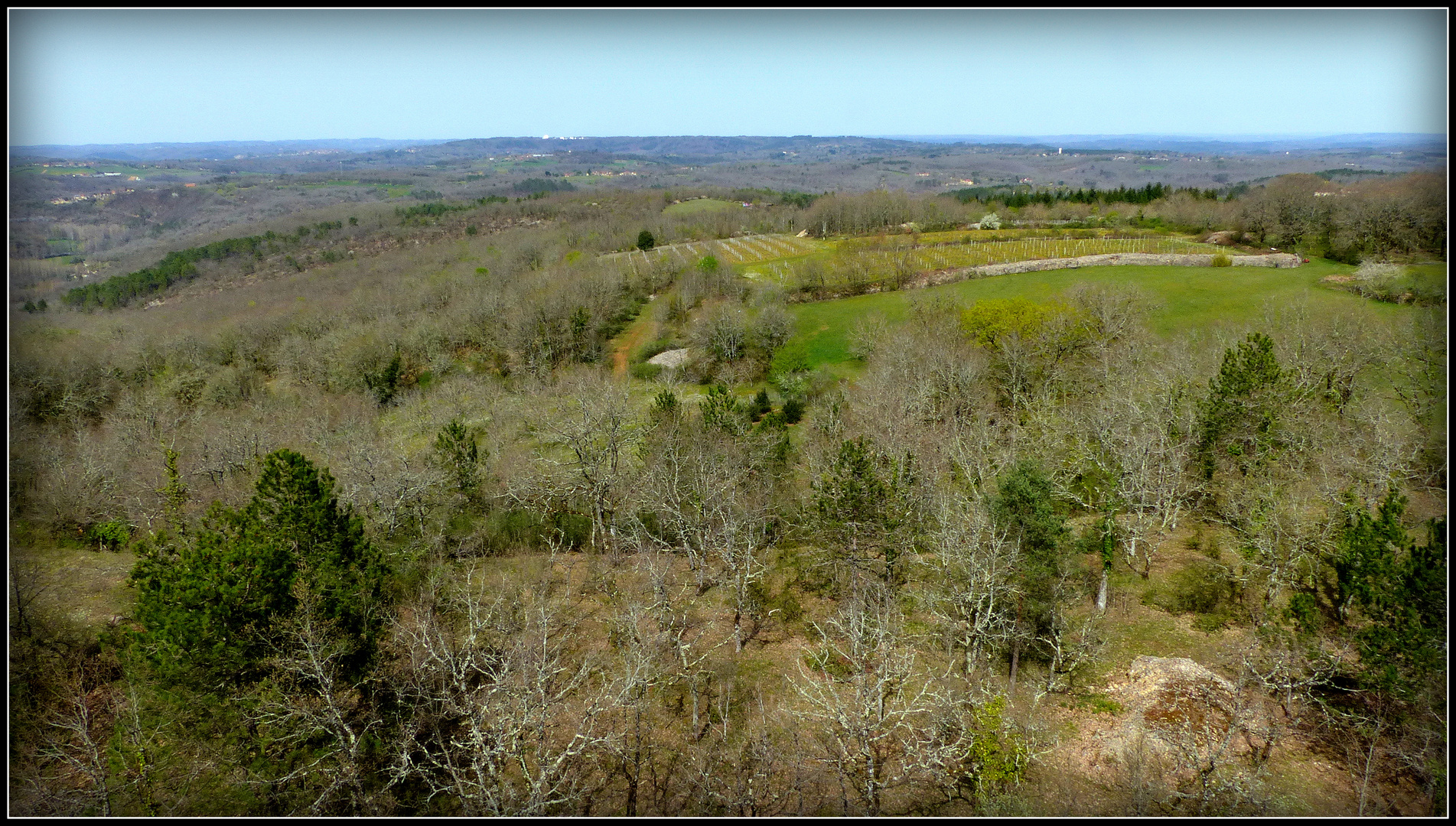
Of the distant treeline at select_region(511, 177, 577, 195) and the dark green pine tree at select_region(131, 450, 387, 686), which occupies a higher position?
the distant treeline at select_region(511, 177, 577, 195)

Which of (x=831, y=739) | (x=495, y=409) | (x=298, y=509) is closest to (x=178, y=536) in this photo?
(x=298, y=509)

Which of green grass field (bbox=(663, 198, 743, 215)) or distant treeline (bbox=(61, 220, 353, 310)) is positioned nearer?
distant treeline (bbox=(61, 220, 353, 310))

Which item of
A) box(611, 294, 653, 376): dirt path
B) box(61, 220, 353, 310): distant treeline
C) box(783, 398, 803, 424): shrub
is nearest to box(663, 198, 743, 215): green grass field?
box(611, 294, 653, 376): dirt path

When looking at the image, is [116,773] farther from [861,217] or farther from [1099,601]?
[861,217]

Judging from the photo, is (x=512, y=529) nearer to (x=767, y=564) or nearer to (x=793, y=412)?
(x=767, y=564)

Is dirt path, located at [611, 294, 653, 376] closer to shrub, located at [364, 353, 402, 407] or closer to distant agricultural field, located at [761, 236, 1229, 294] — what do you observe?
distant agricultural field, located at [761, 236, 1229, 294]

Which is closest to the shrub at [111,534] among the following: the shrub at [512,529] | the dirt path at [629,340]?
the shrub at [512,529]

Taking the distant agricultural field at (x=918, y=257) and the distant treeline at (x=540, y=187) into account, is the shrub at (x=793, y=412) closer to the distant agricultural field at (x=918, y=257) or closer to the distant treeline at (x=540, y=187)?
the distant agricultural field at (x=918, y=257)
